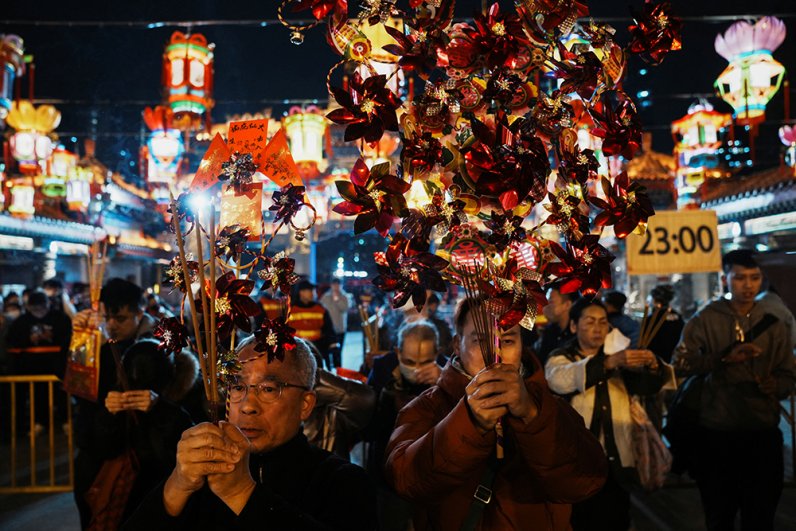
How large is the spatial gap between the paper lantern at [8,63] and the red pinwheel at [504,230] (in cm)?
1238

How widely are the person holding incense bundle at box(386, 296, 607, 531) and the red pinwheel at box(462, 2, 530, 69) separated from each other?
0.67m

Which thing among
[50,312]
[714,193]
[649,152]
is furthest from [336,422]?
[649,152]

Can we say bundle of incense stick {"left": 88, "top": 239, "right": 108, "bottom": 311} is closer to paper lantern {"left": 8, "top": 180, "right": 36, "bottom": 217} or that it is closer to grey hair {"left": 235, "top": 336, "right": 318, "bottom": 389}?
grey hair {"left": 235, "top": 336, "right": 318, "bottom": 389}

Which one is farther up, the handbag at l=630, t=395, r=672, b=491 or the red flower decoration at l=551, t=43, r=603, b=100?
the red flower decoration at l=551, t=43, r=603, b=100

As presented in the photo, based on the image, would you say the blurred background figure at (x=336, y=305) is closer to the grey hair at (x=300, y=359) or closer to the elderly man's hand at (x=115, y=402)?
the elderly man's hand at (x=115, y=402)

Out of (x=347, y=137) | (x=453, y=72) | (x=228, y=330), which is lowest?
(x=228, y=330)

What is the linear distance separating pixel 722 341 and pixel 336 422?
250 centimetres

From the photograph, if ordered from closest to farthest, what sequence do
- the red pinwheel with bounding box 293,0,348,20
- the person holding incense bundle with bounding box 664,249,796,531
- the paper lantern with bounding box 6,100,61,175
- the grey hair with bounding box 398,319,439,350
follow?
the red pinwheel with bounding box 293,0,348,20, the grey hair with bounding box 398,319,439,350, the person holding incense bundle with bounding box 664,249,796,531, the paper lantern with bounding box 6,100,61,175

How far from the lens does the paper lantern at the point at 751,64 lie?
9.62 metres

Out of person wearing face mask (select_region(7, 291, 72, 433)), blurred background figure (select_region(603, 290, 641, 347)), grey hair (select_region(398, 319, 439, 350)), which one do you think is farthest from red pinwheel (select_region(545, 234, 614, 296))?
person wearing face mask (select_region(7, 291, 72, 433))

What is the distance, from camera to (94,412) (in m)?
3.10

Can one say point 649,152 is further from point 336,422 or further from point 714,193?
point 336,422

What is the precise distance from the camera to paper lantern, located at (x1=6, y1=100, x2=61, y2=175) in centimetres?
1419

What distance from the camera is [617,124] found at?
5.88ft
